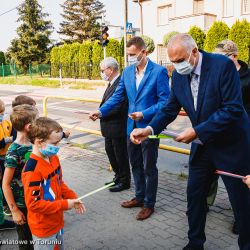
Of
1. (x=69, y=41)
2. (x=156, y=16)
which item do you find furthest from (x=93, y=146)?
(x=69, y=41)

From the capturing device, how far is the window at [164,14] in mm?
26659

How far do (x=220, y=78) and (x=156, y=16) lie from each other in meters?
26.1

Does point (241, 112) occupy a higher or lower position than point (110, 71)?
lower

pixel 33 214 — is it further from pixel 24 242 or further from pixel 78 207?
pixel 24 242

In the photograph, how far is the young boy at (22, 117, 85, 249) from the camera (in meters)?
2.43

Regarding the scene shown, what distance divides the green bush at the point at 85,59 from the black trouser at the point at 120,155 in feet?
84.7

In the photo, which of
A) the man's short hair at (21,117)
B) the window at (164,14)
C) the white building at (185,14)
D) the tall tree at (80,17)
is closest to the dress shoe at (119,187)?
the man's short hair at (21,117)

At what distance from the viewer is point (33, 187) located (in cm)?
243

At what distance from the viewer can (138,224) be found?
3.89 m

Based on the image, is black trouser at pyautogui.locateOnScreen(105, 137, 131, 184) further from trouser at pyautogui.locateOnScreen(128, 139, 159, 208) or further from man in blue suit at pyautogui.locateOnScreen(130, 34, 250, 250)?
man in blue suit at pyautogui.locateOnScreen(130, 34, 250, 250)

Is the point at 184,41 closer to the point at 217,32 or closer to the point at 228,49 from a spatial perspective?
the point at 228,49

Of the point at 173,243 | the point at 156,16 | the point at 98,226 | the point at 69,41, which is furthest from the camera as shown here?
the point at 69,41

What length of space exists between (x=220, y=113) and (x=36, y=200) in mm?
1596

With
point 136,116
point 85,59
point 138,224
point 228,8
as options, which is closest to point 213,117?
point 136,116
